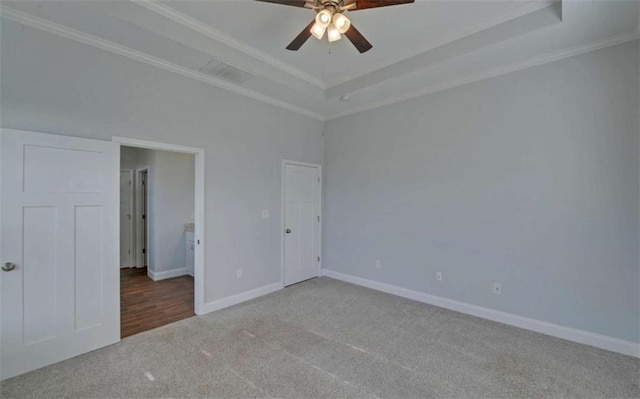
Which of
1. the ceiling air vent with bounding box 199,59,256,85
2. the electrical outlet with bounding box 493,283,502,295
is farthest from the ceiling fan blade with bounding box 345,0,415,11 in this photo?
the electrical outlet with bounding box 493,283,502,295

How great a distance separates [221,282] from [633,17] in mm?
4931

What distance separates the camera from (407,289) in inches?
158

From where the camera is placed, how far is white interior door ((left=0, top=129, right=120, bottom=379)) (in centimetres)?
220

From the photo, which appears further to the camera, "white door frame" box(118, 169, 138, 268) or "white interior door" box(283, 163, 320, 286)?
"white door frame" box(118, 169, 138, 268)

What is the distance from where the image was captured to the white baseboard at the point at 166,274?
482 centimetres

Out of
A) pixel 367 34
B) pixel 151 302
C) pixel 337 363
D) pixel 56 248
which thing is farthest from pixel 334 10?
pixel 151 302

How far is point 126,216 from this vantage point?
579 centimetres

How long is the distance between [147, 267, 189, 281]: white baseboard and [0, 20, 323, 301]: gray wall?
6.46 feet

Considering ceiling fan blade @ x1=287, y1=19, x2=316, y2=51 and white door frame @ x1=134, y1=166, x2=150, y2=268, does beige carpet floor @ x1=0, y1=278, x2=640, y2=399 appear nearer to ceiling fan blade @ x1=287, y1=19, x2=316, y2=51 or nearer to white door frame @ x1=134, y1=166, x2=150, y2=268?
ceiling fan blade @ x1=287, y1=19, x2=316, y2=51

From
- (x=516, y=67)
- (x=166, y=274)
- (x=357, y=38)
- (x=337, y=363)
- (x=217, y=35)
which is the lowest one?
(x=337, y=363)

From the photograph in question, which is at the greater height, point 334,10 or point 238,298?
point 334,10

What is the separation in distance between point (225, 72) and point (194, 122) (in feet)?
2.33

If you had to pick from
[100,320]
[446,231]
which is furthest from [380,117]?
[100,320]

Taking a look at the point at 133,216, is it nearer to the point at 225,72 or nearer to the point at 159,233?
the point at 159,233
